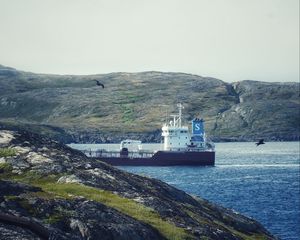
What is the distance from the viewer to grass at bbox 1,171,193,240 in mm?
26078

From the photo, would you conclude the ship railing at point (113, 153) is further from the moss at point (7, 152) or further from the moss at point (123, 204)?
the moss at point (123, 204)

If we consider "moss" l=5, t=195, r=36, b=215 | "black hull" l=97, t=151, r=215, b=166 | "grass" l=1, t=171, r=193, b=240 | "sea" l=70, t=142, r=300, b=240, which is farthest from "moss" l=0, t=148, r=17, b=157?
"black hull" l=97, t=151, r=215, b=166

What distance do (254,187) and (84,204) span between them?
261ft

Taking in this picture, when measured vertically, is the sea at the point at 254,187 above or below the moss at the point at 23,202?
below

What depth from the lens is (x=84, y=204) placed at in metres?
24.8

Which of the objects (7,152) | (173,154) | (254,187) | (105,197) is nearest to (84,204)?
(105,197)

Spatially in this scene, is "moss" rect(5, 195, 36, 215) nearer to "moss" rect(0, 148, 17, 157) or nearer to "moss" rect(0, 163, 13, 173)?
"moss" rect(0, 163, 13, 173)

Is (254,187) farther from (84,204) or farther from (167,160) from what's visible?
(84,204)

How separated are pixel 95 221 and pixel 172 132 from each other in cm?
13864

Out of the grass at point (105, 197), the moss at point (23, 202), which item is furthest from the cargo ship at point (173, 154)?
the moss at point (23, 202)

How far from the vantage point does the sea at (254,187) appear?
217 ft

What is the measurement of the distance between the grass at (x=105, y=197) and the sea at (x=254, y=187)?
3005 cm

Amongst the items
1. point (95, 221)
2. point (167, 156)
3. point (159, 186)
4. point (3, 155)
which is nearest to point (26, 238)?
point (95, 221)

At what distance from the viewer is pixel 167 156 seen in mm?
153750
